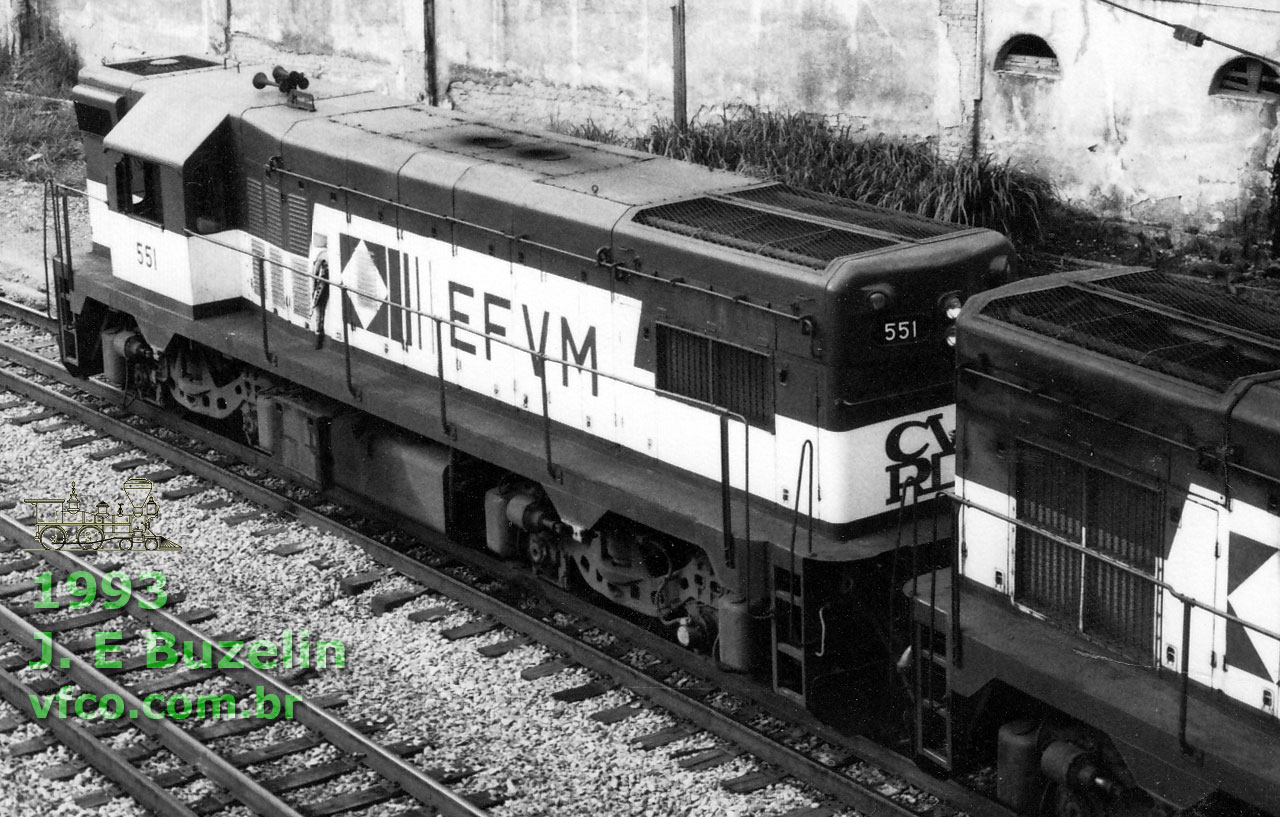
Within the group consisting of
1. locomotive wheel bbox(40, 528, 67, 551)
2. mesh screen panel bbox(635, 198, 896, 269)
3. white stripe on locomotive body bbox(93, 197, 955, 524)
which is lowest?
locomotive wheel bbox(40, 528, 67, 551)

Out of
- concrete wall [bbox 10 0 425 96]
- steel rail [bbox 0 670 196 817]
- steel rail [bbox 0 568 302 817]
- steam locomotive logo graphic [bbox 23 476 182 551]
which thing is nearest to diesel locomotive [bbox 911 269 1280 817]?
steel rail [bbox 0 568 302 817]

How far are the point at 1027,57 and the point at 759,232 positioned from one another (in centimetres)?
669

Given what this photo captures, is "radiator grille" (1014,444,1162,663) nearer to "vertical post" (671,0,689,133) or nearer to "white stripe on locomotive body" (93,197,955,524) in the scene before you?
"white stripe on locomotive body" (93,197,955,524)

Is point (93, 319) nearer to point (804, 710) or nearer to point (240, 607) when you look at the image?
point (240, 607)

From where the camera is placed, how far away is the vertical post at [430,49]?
19.0 metres

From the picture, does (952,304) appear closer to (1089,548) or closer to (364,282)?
(1089,548)

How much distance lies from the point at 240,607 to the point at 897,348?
13.7 ft

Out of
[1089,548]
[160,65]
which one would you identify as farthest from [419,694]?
[160,65]

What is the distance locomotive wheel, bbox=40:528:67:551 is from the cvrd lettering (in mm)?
5330

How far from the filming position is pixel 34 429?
12.3m

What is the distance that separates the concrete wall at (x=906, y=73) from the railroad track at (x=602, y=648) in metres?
6.50

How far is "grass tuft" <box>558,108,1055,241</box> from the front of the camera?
13664 mm

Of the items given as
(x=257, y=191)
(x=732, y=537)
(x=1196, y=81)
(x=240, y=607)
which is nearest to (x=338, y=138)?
(x=257, y=191)

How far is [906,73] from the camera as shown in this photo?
14578mm
